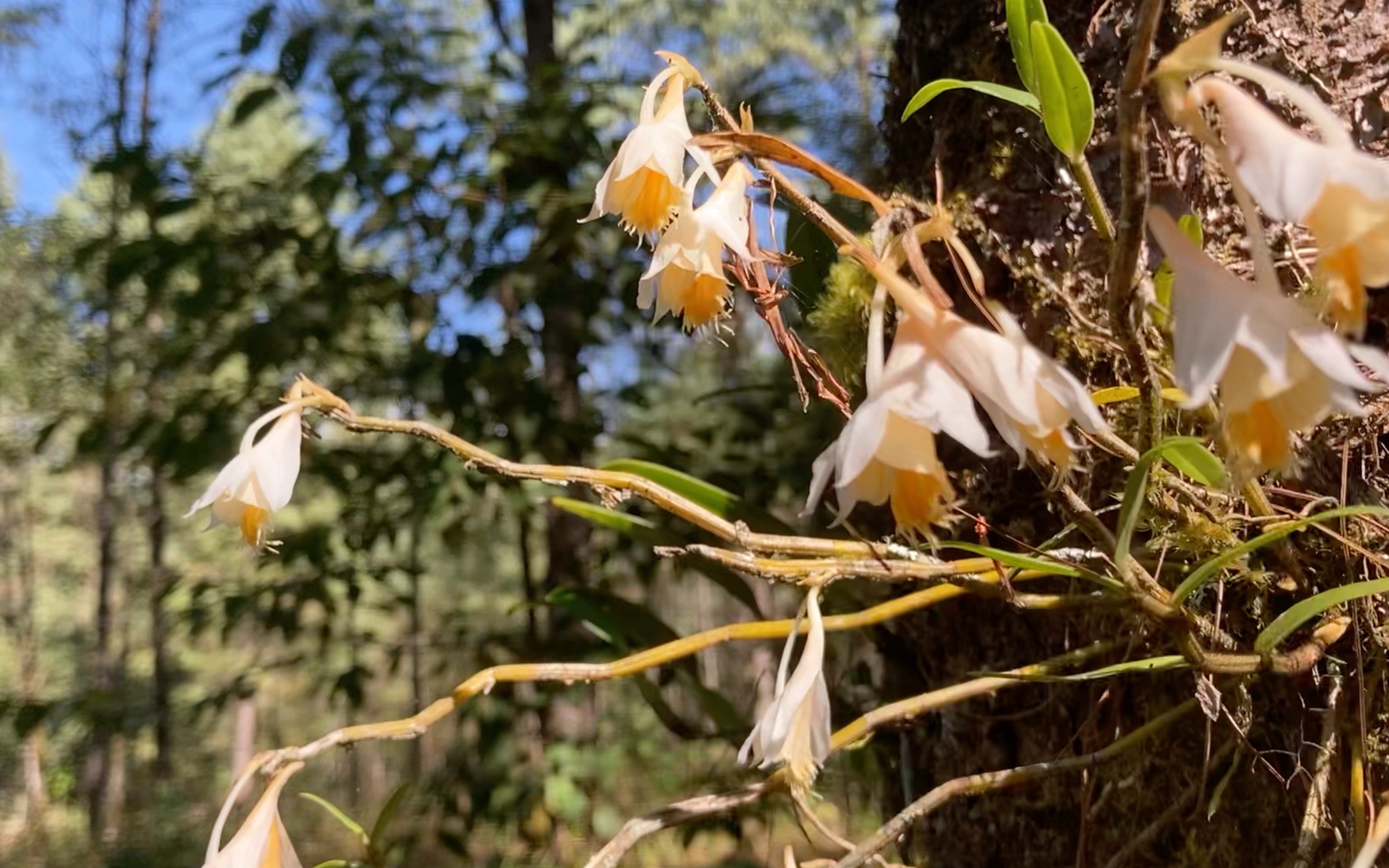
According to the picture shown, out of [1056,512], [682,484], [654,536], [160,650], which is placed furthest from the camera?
[160,650]

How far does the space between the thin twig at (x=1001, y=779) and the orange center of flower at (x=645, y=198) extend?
36cm

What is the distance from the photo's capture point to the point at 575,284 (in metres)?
1.37

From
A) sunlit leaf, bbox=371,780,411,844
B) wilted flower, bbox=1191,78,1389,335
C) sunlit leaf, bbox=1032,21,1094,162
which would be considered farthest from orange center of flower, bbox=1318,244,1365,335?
sunlit leaf, bbox=371,780,411,844

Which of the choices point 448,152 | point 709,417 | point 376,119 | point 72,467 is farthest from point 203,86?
point 709,417

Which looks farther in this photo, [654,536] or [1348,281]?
[654,536]

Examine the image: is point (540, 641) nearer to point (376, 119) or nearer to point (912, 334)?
point (376, 119)

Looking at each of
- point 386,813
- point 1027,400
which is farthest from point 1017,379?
point 386,813

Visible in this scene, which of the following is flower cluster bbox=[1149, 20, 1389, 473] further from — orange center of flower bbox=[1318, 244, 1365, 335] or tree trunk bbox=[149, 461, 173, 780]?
tree trunk bbox=[149, 461, 173, 780]

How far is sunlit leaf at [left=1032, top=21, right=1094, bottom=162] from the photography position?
373 mm

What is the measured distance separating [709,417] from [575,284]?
1.04 m

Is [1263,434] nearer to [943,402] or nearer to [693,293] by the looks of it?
[943,402]

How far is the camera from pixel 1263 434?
0.32 metres

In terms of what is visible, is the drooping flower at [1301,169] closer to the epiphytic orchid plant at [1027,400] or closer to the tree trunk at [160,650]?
the epiphytic orchid plant at [1027,400]

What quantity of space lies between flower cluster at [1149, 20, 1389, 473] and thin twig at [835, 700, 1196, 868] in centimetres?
31
